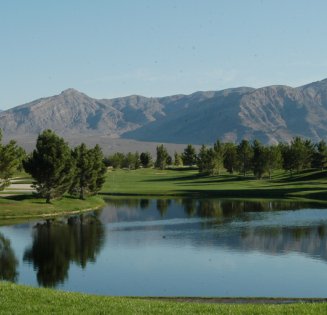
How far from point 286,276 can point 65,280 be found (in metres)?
17.2

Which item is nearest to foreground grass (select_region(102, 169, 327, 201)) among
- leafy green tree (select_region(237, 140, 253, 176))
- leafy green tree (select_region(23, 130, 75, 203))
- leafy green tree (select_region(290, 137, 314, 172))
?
A: leafy green tree (select_region(290, 137, 314, 172))

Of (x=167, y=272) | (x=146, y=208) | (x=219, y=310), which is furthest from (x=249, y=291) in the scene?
(x=146, y=208)

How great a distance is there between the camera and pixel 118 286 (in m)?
41.5

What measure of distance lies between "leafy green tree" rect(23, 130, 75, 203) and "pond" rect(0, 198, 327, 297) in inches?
317

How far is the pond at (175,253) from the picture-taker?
41875 mm

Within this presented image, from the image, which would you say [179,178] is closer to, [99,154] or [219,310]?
[99,154]

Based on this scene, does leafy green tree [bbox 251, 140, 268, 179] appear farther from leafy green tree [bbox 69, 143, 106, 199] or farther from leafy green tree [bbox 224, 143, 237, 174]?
leafy green tree [bbox 69, 143, 106, 199]

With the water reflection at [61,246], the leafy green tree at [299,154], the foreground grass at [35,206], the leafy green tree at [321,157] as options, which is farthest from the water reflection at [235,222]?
the leafy green tree at [321,157]

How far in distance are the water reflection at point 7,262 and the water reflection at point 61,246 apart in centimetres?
146

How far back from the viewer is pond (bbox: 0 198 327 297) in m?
41.9

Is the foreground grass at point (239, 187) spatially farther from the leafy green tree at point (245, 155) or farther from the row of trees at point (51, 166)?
the row of trees at point (51, 166)

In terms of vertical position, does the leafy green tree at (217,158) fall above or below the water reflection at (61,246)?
above

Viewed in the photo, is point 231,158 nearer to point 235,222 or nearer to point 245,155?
point 245,155

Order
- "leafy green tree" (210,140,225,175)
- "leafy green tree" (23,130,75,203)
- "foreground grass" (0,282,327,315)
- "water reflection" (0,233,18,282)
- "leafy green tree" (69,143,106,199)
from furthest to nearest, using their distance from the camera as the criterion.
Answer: "leafy green tree" (210,140,225,175) → "leafy green tree" (69,143,106,199) → "leafy green tree" (23,130,75,203) → "water reflection" (0,233,18,282) → "foreground grass" (0,282,327,315)
